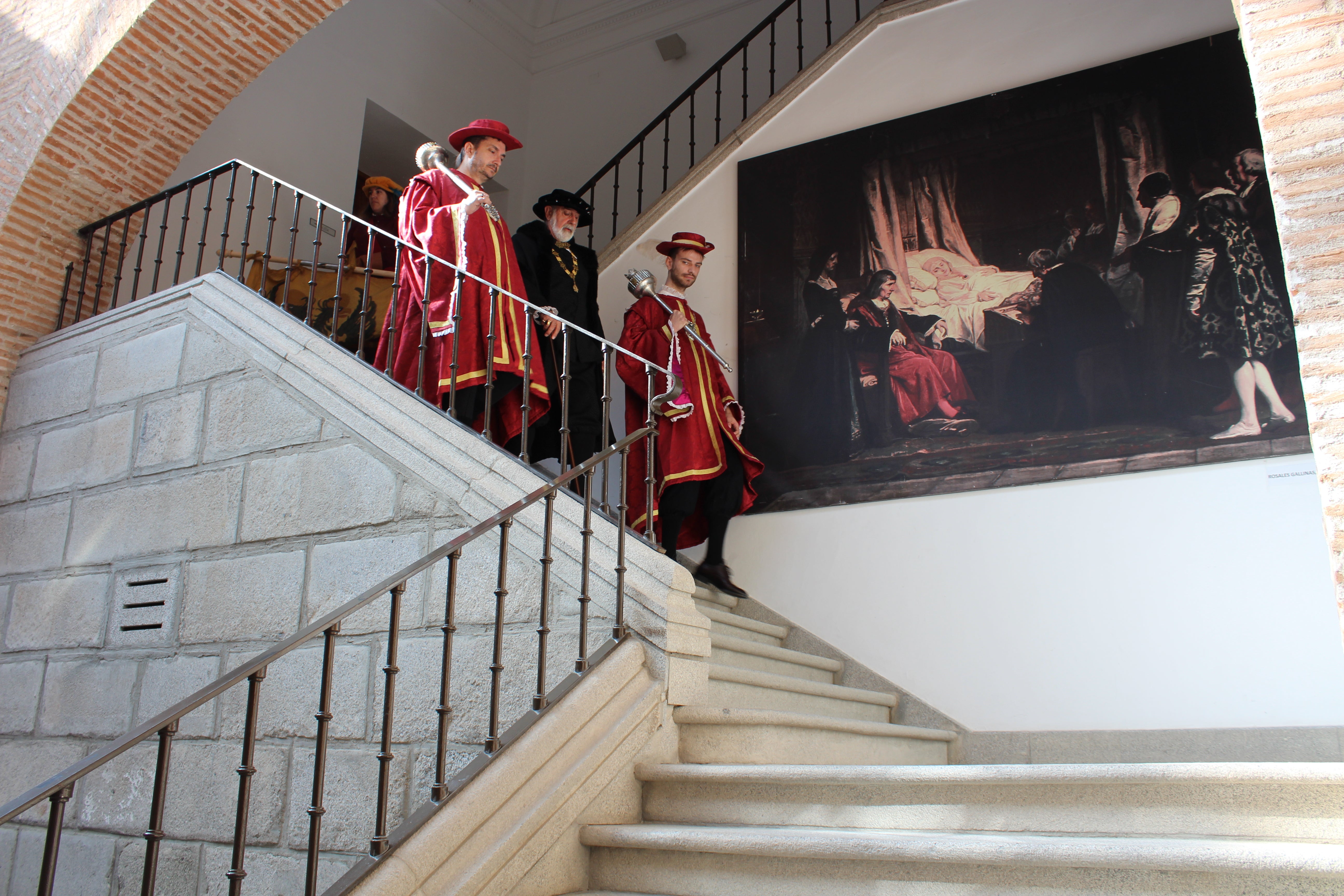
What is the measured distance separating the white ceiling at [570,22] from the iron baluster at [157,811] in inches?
288

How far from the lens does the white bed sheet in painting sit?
181 inches

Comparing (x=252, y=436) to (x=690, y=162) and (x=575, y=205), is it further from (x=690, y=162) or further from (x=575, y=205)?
(x=690, y=162)

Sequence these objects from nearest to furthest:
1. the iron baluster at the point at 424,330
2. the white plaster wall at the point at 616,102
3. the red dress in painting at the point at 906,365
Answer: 1. the iron baluster at the point at 424,330
2. the red dress in painting at the point at 906,365
3. the white plaster wall at the point at 616,102

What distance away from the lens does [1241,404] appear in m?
3.97

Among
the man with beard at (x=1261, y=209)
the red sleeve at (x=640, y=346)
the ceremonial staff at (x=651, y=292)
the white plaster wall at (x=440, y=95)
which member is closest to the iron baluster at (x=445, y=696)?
the red sleeve at (x=640, y=346)

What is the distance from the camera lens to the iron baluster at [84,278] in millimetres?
4973

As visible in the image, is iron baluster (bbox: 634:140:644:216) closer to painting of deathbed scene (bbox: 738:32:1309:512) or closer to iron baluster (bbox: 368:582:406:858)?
painting of deathbed scene (bbox: 738:32:1309:512)

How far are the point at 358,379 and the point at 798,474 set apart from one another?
7.29 ft

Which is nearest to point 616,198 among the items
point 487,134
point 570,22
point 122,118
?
point 487,134

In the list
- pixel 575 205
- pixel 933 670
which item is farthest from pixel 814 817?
pixel 575 205

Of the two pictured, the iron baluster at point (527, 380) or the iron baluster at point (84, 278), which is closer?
the iron baluster at point (527, 380)

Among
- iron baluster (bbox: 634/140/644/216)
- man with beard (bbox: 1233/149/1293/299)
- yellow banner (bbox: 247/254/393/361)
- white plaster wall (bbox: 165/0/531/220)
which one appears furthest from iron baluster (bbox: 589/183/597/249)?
man with beard (bbox: 1233/149/1293/299)

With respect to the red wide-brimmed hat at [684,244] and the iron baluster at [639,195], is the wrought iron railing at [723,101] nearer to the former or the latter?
the iron baluster at [639,195]

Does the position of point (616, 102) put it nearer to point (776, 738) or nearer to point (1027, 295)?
point (1027, 295)
